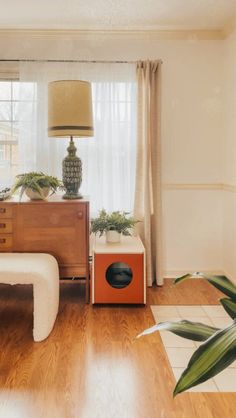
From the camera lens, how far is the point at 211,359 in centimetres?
57

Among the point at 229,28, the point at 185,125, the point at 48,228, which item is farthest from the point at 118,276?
the point at 229,28

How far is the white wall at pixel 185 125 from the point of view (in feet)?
12.1

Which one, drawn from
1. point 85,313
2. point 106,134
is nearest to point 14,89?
point 106,134

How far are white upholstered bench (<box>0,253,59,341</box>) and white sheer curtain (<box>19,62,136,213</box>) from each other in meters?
1.23

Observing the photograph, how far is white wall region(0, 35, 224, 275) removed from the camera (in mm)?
3684

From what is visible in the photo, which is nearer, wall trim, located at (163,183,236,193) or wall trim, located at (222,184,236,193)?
wall trim, located at (222,184,236,193)

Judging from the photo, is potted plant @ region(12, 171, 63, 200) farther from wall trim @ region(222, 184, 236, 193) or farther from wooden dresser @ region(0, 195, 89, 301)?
wall trim @ region(222, 184, 236, 193)

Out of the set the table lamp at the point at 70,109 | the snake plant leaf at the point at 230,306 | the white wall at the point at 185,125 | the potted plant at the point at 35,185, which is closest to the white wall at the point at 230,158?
the white wall at the point at 185,125

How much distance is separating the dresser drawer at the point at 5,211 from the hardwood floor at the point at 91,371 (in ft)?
2.33

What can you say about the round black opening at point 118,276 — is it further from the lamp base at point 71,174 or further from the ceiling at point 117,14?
the ceiling at point 117,14

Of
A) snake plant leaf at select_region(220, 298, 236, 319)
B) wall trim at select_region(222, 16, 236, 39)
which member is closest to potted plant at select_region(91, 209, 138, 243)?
wall trim at select_region(222, 16, 236, 39)

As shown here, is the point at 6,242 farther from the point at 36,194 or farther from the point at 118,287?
the point at 118,287

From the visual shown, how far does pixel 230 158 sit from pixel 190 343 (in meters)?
1.77

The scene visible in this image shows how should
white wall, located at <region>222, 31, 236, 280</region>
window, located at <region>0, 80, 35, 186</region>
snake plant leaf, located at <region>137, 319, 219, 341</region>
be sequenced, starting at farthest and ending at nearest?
window, located at <region>0, 80, 35, 186</region> → white wall, located at <region>222, 31, 236, 280</region> → snake plant leaf, located at <region>137, 319, 219, 341</region>
